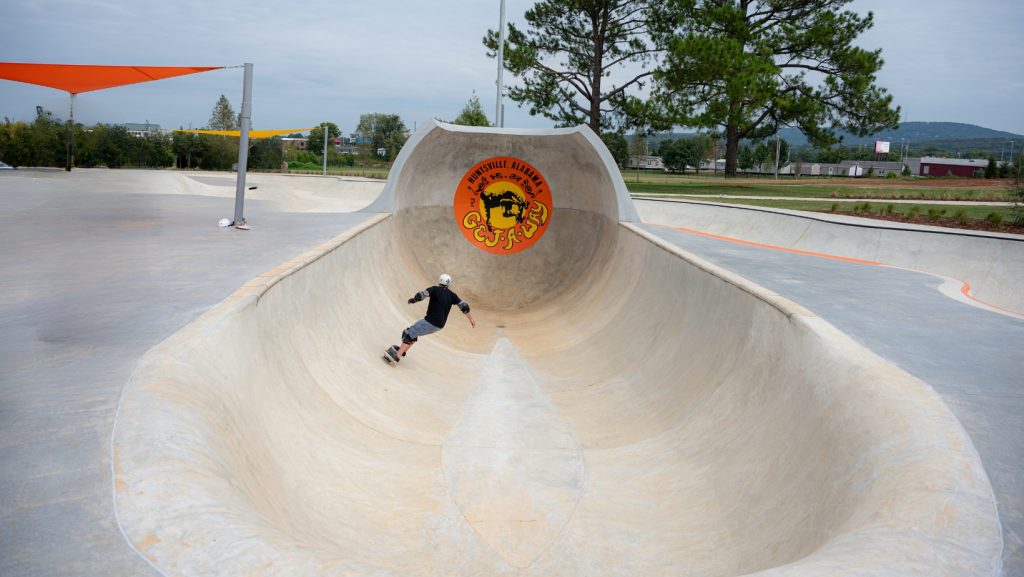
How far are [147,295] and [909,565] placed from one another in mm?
6479

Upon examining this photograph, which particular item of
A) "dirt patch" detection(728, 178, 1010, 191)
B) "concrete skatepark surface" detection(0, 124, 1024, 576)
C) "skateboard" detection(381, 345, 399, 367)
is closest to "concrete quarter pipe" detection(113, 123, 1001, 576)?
"concrete skatepark surface" detection(0, 124, 1024, 576)

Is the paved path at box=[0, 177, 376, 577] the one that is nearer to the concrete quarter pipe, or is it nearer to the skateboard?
the concrete quarter pipe

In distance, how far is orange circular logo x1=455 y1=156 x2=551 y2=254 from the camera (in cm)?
1667

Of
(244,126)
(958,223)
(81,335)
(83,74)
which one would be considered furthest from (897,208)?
(81,335)

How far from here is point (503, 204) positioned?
1709 centimetres

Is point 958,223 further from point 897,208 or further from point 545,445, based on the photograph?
point 545,445

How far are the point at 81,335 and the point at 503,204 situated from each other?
1221cm

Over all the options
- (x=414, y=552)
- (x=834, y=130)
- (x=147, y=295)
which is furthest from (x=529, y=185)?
(x=834, y=130)

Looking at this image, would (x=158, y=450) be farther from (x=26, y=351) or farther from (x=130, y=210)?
(x=130, y=210)

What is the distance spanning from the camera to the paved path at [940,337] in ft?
13.3

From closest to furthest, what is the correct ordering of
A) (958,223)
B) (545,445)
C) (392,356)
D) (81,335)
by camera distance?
(81,335) → (545,445) → (392,356) → (958,223)

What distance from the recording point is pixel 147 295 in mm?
6859

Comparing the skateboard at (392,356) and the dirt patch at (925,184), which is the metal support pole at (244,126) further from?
the dirt patch at (925,184)

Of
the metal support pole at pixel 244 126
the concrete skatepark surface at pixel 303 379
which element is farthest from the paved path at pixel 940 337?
the metal support pole at pixel 244 126
